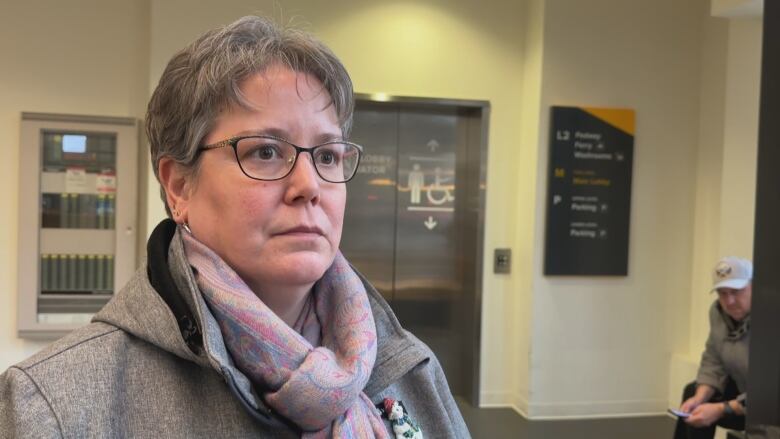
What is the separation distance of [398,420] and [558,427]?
3.54 m

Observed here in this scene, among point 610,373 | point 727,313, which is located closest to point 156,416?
point 727,313

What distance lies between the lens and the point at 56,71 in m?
4.38

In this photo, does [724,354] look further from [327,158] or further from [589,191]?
[327,158]

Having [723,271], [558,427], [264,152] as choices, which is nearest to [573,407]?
[558,427]

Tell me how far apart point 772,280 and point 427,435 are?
1.19 metres

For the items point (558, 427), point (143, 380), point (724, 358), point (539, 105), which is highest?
point (539, 105)

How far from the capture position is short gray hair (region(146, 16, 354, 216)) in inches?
36.9

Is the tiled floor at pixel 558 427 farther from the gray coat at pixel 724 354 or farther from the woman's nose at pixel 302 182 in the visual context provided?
the woman's nose at pixel 302 182

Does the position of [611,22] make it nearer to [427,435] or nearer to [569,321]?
[569,321]

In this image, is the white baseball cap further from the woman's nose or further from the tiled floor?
the woman's nose

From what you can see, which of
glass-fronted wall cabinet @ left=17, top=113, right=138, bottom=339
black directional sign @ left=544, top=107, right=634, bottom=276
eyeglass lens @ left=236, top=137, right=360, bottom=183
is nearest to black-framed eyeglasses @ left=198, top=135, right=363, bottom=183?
eyeglass lens @ left=236, top=137, right=360, bottom=183

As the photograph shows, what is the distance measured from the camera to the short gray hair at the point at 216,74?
0.94 meters

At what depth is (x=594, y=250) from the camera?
454cm

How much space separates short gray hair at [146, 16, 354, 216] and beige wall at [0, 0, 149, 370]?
150 inches
